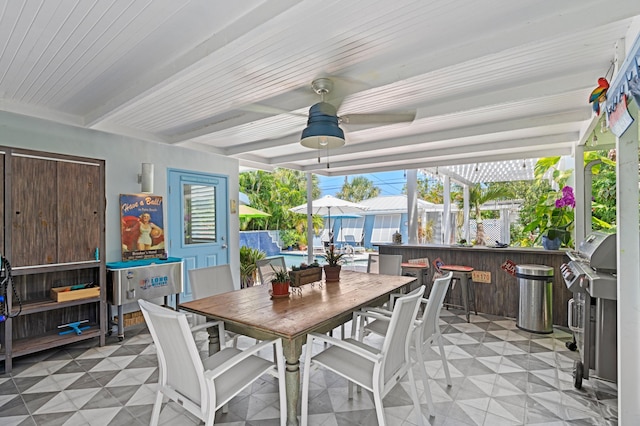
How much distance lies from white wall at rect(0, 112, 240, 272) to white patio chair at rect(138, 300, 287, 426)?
2.79 m

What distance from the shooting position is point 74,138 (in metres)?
3.79

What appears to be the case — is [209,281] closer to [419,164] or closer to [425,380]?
[425,380]

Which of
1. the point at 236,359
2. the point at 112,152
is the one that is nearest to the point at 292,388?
the point at 236,359

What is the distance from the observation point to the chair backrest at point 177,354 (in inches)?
63.9

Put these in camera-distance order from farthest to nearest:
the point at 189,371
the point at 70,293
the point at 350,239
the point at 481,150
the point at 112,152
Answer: the point at 350,239
the point at 481,150
the point at 112,152
the point at 70,293
the point at 189,371

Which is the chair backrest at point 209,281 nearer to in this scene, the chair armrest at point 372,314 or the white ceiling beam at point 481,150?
the chair armrest at point 372,314

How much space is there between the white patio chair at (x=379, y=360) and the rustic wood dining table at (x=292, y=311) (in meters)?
0.12

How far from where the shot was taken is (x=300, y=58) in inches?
87.4

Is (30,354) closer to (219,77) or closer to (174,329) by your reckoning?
(174,329)

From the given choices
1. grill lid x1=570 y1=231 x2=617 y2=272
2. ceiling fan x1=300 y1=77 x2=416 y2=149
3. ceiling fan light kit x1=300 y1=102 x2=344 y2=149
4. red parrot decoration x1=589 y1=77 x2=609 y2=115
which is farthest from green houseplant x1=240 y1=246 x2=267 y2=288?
red parrot decoration x1=589 y1=77 x2=609 y2=115

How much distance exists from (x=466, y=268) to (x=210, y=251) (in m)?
3.91

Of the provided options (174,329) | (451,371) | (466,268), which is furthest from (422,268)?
(174,329)

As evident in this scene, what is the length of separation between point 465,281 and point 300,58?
3728mm

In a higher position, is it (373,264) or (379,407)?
(373,264)
